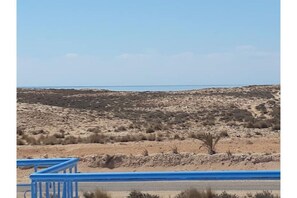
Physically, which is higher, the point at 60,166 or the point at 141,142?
the point at 60,166

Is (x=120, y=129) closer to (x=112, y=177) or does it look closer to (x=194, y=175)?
(x=112, y=177)

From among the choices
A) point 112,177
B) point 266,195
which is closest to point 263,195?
point 266,195

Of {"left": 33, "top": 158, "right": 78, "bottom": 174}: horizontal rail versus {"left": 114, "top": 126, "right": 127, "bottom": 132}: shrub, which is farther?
{"left": 114, "top": 126, "right": 127, "bottom": 132}: shrub

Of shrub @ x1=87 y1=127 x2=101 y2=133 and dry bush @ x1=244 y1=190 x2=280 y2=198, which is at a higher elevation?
dry bush @ x1=244 y1=190 x2=280 y2=198

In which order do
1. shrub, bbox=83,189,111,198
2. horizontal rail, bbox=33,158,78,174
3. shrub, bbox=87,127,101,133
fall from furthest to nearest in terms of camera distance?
shrub, bbox=87,127,101,133 < shrub, bbox=83,189,111,198 < horizontal rail, bbox=33,158,78,174

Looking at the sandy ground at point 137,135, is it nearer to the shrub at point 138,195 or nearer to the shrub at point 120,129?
the shrub at point 120,129

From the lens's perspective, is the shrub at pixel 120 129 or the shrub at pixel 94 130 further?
the shrub at pixel 120 129

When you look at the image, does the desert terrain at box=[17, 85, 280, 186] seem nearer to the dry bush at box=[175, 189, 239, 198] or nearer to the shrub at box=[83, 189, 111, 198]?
the shrub at box=[83, 189, 111, 198]

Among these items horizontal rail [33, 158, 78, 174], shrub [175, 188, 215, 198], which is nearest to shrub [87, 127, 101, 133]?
shrub [175, 188, 215, 198]

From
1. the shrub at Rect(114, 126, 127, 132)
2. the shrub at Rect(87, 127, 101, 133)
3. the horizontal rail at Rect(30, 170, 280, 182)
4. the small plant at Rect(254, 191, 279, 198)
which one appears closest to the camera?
the horizontal rail at Rect(30, 170, 280, 182)

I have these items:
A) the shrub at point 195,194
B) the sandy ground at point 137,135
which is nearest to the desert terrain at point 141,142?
the sandy ground at point 137,135

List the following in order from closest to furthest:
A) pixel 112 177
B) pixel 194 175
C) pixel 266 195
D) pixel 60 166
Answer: pixel 194 175 → pixel 112 177 → pixel 60 166 → pixel 266 195
